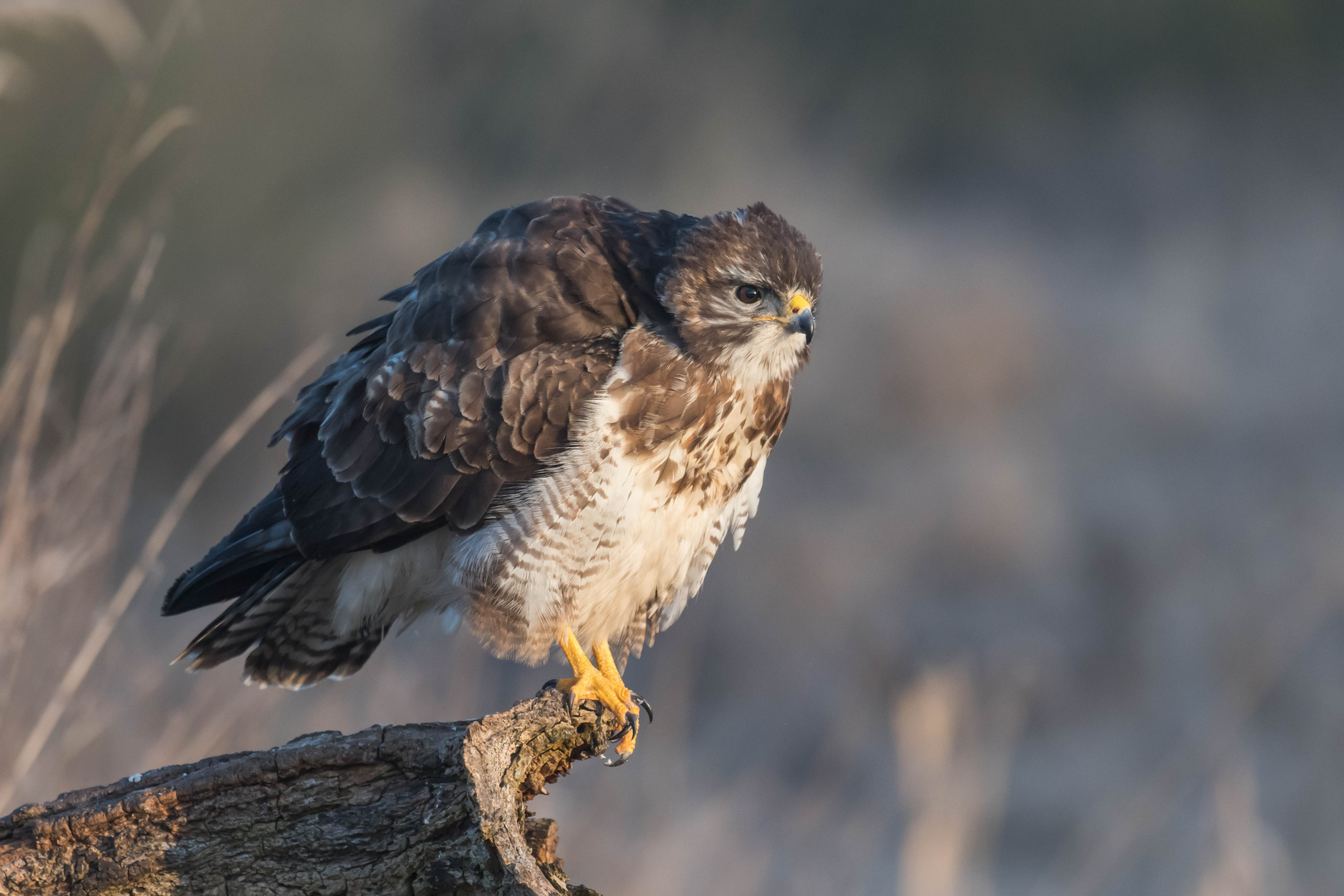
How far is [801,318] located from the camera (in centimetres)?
264

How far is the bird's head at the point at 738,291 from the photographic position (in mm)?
2656

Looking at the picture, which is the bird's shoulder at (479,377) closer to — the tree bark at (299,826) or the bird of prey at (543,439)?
the bird of prey at (543,439)

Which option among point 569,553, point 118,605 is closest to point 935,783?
point 569,553

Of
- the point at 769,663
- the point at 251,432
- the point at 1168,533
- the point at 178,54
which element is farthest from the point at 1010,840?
the point at 178,54

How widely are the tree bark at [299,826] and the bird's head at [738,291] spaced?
3.76 feet

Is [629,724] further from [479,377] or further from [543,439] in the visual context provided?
[479,377]

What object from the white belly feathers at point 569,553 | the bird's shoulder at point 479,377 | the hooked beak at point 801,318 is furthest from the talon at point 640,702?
the hooked beak at point 801,318

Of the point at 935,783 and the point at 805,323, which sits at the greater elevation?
the point at 935,783

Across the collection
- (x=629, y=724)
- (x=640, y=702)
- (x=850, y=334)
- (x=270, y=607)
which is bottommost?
(x=270, y=607)

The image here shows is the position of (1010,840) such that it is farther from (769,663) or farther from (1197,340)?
(1197,340)

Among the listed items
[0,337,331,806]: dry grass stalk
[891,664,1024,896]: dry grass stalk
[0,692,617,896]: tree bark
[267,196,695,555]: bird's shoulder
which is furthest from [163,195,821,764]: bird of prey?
[891,664,1024,896]: dry grass stalk

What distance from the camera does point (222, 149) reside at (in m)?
10.5

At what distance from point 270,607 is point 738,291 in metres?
1.34

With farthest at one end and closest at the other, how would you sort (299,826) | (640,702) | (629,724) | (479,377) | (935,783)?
1. (935,783)
2. (640,702)
3. (629,724)
4. (479,377)
5. (299,826)
